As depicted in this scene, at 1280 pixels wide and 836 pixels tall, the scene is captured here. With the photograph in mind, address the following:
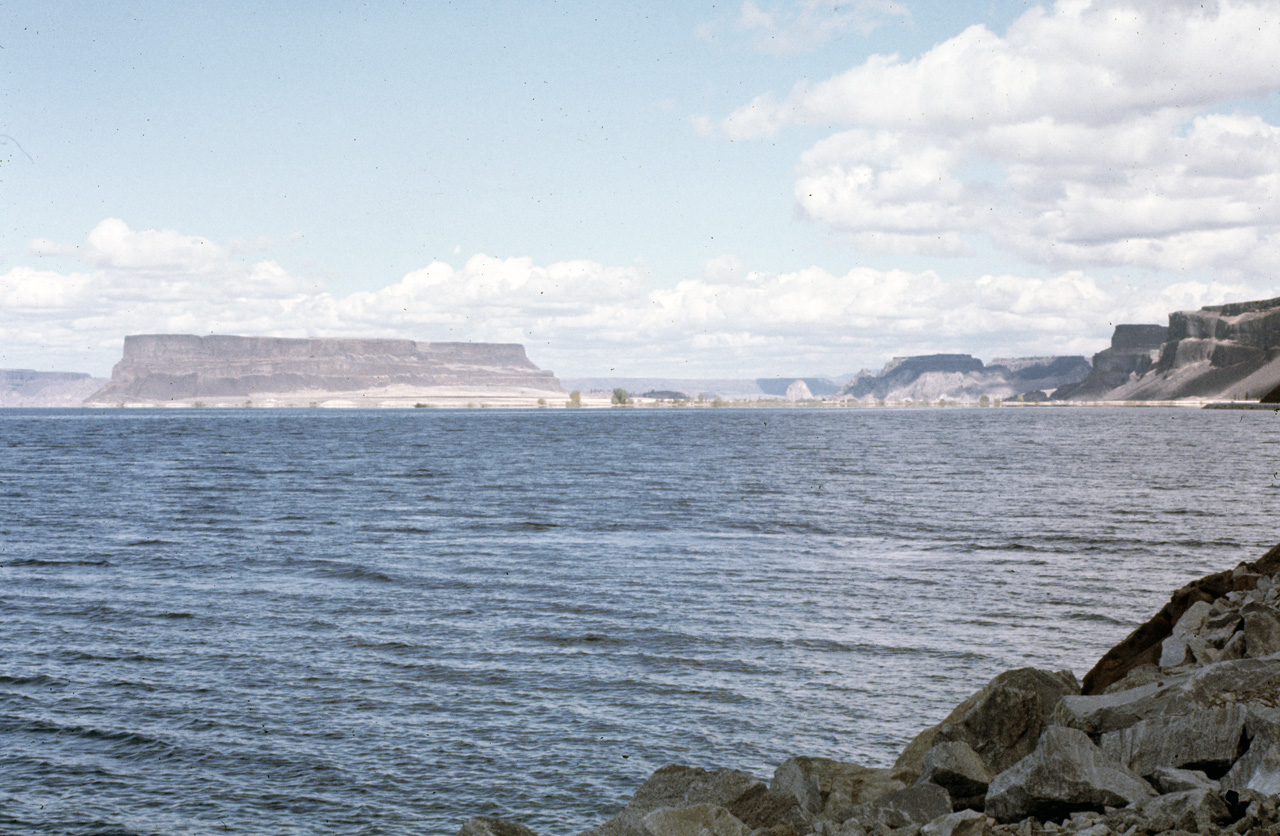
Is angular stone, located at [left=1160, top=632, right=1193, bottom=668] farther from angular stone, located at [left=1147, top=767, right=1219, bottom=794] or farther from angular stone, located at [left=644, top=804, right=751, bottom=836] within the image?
angular stone, located at [left=644, top=804, right=751, bottom=836]

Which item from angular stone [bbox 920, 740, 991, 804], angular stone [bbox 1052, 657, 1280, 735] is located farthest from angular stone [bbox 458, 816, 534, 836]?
angular stone [bbox 1052, 657, 1280, 735]

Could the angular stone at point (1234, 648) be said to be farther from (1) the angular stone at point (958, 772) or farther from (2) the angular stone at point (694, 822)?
(2) the angular stone at point (694, 822)

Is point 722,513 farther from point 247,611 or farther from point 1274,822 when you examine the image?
point 1274,822

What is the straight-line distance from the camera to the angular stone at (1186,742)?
8.93 meters

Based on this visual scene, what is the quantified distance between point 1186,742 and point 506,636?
1494cm

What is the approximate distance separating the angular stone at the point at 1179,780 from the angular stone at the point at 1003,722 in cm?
254

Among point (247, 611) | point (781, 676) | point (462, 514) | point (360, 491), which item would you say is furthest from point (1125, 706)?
point (360, 491)

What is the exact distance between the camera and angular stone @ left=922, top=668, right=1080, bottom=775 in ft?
38.0

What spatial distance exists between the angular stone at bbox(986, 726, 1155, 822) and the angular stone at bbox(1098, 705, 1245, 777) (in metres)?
0.50

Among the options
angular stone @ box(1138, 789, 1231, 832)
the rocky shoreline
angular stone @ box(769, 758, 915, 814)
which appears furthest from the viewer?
angular stone @ box(769, 758, 915, 814)

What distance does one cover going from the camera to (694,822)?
381 inches

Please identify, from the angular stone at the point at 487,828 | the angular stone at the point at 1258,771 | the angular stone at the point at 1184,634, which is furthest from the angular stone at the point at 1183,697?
the angular stone at the point at 487,828

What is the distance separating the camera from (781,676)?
61.5 feet

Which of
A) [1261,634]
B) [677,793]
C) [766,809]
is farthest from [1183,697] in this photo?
[677,793]
